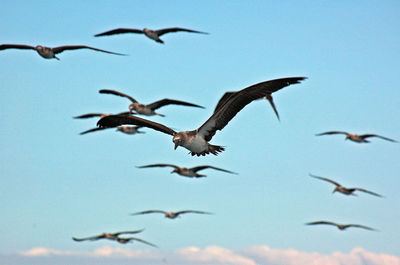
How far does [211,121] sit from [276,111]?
1384cm

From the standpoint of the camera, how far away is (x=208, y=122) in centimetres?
1482

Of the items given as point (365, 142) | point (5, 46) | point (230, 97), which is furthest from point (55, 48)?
point (365, 142)

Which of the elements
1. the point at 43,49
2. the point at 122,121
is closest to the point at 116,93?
the point at 43,49

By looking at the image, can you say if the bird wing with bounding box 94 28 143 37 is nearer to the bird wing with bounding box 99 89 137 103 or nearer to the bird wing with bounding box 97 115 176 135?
the bird wing with bounding box 99 89 137 103

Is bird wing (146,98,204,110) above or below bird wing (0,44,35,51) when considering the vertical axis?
below

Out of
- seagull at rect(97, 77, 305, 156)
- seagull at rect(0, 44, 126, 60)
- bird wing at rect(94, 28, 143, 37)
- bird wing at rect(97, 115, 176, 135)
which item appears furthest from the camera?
bird wing at rect(94, 28, 143, 37)

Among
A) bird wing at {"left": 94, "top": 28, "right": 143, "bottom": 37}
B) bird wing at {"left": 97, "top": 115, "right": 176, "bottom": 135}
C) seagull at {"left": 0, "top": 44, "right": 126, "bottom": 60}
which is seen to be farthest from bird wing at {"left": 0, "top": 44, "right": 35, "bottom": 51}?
bird wing at {"left": 97, "top": 115, "right": 176, "bottom": 135}

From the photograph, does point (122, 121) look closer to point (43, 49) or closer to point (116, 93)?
point (43, 49)

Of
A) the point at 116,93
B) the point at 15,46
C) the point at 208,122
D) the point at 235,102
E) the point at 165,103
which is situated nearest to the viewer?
the point at 235,102

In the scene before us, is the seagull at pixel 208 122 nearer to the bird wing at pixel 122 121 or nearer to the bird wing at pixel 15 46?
the bird wing at pixel 122 121

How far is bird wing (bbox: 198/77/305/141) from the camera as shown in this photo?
42.1 feet

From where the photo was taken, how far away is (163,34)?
100 feet

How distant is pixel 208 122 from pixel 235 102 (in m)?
1.12

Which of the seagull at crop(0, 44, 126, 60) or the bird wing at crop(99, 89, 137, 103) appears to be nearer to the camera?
the seagull at crop(0, 44, 126, 60)
